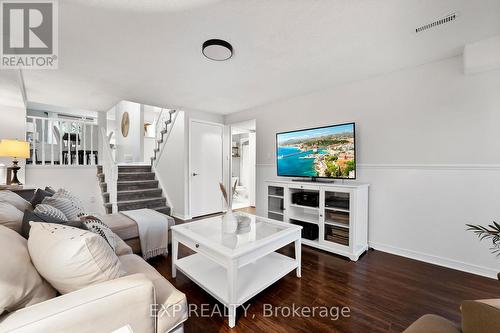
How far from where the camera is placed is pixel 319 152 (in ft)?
9.47

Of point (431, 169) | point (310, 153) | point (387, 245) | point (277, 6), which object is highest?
point (277, 6)

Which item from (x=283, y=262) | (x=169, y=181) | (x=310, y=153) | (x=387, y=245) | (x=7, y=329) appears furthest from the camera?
(x=169, y=181)

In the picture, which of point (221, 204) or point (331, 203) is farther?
point (221, 204)

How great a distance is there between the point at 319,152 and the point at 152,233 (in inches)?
93.0

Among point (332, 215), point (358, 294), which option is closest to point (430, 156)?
point (332, 215)

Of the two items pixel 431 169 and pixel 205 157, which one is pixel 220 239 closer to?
pixel 431 169

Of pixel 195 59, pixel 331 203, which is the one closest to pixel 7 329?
pixel 195 59

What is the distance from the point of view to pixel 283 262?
1961 mm

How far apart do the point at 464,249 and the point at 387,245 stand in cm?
68

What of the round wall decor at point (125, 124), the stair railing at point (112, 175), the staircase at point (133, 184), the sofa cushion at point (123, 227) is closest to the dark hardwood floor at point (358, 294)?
the sofa cushion at point (123, 227)

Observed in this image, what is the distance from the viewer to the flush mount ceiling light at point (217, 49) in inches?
73.9

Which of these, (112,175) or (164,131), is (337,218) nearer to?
(112,175)

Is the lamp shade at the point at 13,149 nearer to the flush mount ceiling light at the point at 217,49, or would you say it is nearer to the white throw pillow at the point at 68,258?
the white throw pillow at the point at 68,258

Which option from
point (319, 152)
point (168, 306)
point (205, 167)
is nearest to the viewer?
point (168, 306)
